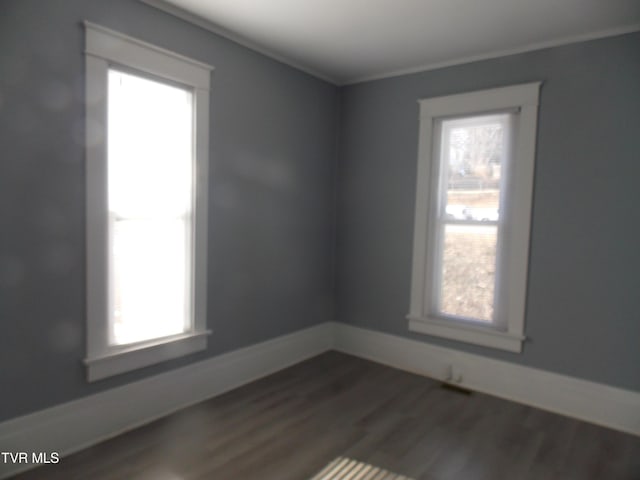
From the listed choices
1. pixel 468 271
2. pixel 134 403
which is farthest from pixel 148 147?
pixel 468 271

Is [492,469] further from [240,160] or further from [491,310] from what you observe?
[240,160]

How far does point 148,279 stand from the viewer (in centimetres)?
274

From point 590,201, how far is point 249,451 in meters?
2.79

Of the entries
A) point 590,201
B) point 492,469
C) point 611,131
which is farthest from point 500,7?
point 492,469

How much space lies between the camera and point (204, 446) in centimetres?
249

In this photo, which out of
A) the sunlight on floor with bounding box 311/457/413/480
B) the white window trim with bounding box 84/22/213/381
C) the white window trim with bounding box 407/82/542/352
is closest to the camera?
the sunlight on floor with bounding box 311/457/413/480

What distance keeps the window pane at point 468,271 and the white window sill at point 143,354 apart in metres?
2.02

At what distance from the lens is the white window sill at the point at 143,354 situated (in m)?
2.46

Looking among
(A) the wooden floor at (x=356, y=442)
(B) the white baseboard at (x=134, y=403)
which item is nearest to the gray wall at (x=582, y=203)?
(A) the wooden floor at (x=356, y=442)

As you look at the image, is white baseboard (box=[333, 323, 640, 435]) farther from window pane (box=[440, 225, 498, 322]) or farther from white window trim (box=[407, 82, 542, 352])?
window pane (box=[440, 225, 498, 322])

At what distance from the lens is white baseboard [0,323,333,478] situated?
221 centimetres

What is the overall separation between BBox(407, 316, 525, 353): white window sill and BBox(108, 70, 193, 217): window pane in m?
2.21

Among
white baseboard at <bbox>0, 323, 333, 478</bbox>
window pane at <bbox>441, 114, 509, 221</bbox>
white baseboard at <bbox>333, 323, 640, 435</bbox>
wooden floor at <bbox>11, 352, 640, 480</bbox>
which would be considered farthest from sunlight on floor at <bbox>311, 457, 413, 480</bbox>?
window pane at <bbox>441, 114, 509, 221</bbox>

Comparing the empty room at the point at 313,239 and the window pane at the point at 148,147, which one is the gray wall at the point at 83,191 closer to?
the empty room at the point at 313,239
